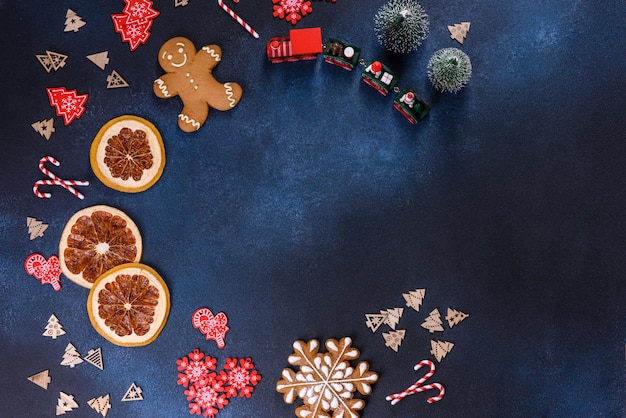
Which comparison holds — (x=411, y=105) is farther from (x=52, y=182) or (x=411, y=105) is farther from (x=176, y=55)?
(x=52, y=182)

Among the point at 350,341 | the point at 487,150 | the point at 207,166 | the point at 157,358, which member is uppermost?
the point at 207,166

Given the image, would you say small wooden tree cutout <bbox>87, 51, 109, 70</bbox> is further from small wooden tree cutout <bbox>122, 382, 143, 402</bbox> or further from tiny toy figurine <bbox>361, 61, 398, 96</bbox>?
small wooden tree cutout <bbox>122, 382, 143, 402</bbox>

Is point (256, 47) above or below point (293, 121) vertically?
above

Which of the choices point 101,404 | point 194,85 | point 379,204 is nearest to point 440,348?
point 379,204

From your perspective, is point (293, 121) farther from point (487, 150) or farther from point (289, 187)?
point (487, 150)

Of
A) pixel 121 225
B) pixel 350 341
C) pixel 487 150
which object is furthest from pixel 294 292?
pixel 487 150

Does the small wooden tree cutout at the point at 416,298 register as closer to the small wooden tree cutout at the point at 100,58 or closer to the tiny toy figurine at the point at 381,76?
the tiny toy figurine at the point at 381,76
